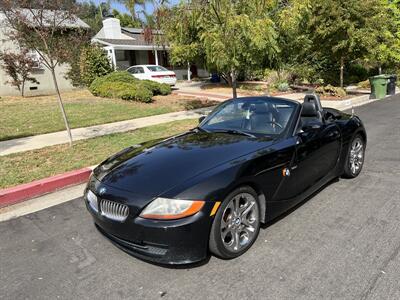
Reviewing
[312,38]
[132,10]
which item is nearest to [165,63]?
[132,10]

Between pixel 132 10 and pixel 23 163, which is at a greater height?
pixel 132 10

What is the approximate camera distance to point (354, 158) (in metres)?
5.09

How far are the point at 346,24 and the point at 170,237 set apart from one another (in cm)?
1548

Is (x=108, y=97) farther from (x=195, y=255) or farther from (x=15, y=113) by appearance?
(x=195, y=255)

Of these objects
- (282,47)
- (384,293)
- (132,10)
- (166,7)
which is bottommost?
(384,293)

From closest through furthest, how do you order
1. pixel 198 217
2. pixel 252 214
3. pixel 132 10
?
pixel 198 217
pixel 252 214
pixel 132 10

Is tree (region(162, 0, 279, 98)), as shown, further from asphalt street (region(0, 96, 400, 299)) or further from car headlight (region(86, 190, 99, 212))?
car headlight (region(86, 190, 99, 212))

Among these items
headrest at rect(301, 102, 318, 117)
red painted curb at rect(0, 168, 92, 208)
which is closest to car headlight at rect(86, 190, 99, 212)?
red painted curb at rect(0, 168, 92, 208)

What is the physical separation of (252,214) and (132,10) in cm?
3927

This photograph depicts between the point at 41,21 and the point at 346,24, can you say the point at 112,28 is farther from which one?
the point at 41,21

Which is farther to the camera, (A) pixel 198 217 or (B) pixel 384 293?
(A) pixel 198 217

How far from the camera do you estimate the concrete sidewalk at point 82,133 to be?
7.70 metres

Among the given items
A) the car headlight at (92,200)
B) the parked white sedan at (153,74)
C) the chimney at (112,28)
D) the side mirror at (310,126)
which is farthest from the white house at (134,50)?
the car headlight at (92,200)

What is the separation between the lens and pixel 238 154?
3.32m
